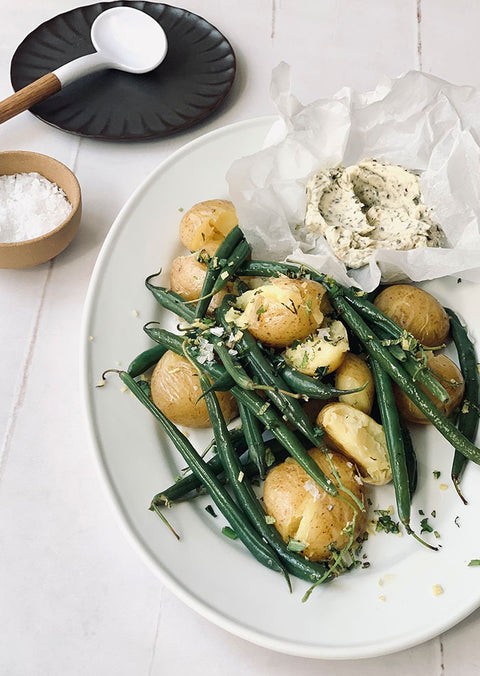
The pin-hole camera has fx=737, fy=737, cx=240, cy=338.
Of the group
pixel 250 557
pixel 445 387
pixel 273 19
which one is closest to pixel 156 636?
pixel 250 557

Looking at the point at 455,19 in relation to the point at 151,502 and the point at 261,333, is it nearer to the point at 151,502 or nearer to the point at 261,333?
the point at 261,333

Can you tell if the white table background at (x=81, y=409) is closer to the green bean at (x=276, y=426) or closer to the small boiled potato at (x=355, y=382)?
the green bean at (x=276, y=426)

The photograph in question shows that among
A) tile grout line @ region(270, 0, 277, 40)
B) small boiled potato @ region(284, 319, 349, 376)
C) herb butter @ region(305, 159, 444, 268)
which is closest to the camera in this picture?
small boiled potato @ region(284, 319, 349, 376)

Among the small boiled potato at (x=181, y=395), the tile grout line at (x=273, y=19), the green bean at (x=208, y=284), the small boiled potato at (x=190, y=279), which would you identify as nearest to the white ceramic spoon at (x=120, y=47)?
the tile grout line at (x=273, y=19)

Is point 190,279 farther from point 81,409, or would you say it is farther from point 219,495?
point 219,495

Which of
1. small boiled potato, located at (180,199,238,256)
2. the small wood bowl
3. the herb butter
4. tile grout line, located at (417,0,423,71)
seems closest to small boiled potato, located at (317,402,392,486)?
the herb butter

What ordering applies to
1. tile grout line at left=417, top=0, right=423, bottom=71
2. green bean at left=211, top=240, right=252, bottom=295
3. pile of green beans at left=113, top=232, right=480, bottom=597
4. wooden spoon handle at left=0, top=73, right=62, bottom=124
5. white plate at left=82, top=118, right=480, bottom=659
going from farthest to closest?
tile grout line at left=417, top=0, right=423, bottom=71 < wooden spoon handle at left=0, top=73, right=62, bottom=124 < green bean at left=211, top=240, right=252, bottom=295 < pile of green beans at left=113, top=232, right=480, bottom=597 < white plate at left=82, top=118, right=480, bottom=659

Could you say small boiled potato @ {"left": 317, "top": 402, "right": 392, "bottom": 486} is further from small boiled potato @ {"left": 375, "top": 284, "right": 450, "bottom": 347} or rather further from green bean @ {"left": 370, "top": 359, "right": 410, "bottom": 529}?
small boiled potato @ {"left": 375, "top": 284, "right": 450, "bottom": 347}
